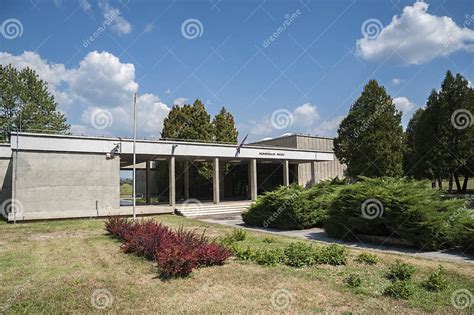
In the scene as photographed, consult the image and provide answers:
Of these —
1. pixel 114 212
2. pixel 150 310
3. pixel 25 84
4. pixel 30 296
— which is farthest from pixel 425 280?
pixel 25 84

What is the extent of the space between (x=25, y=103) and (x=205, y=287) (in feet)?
132

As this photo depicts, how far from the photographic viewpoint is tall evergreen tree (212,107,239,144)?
4012 cm

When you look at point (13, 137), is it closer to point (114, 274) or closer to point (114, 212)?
point (114, 212)

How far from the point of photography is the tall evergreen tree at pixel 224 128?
4012 cm

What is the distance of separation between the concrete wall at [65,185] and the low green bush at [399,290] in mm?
18867

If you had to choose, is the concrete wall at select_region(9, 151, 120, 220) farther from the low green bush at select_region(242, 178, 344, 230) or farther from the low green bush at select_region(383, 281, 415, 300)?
the low green bush at select_region(383, 281, 415, 300)

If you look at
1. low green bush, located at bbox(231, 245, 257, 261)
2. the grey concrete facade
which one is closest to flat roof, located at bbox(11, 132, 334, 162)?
the grey concrete facade

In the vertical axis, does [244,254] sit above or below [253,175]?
below

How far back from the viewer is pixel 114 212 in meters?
22.0

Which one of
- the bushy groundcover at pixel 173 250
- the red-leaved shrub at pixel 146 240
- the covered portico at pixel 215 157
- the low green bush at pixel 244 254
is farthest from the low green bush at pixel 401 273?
the covered portico at pixel 215 157

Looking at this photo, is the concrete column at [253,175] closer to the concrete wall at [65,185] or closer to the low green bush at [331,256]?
the concrete wall at [65,185]

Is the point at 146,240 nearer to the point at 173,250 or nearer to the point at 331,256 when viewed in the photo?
the point at 173,250

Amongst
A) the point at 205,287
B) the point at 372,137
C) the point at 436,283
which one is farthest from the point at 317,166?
the point at 205,287

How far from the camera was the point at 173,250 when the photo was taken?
24.9 ft
